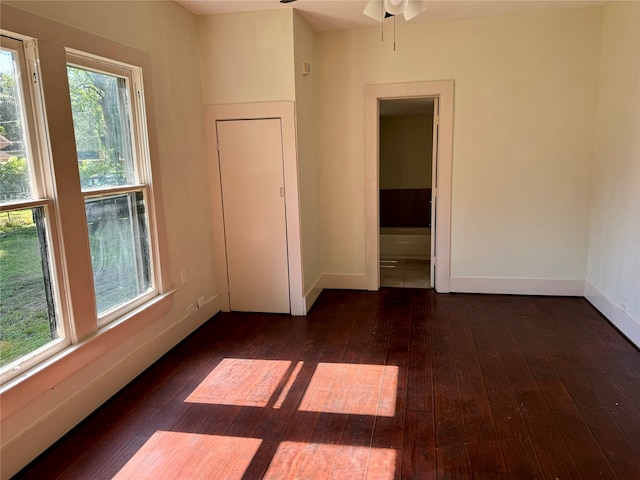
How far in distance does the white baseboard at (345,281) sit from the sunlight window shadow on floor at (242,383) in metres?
1.83

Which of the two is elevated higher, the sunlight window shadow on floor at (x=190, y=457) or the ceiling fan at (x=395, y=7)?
the ceiling fan at (x=395, y=7)

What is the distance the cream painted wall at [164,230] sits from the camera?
2.18 metres

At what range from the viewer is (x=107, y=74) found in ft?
9.14

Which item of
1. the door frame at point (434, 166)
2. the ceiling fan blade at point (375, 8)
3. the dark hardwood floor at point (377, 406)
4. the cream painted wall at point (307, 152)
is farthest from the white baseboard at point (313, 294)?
the ceiling fan blade at point (375, 8)

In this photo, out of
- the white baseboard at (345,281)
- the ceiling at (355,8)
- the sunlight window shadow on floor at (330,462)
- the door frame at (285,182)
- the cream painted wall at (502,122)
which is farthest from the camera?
the white baseboard at (345,281)

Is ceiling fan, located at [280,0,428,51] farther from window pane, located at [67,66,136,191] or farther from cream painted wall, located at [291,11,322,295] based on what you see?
window pane, located at [67,66,136,191]

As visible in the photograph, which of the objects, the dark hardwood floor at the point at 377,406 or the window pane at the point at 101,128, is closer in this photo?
the dark hardwood floor at the point at 377,406

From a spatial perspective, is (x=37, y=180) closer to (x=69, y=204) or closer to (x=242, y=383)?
(x=69, y=204)

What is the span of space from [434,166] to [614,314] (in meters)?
2.09

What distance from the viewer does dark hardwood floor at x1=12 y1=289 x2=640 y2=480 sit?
214 centimetres

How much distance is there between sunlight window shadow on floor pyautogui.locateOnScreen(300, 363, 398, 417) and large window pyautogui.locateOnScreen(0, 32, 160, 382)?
136cm

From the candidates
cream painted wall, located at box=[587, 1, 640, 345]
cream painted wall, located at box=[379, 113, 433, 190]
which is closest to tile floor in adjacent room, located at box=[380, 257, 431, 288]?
cream painted wall, located at box=[587, 1, 640, 345]

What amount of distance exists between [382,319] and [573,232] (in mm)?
2142

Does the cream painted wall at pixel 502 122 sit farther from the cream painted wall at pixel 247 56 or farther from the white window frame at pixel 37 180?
the white window frame at pixel 37 180
